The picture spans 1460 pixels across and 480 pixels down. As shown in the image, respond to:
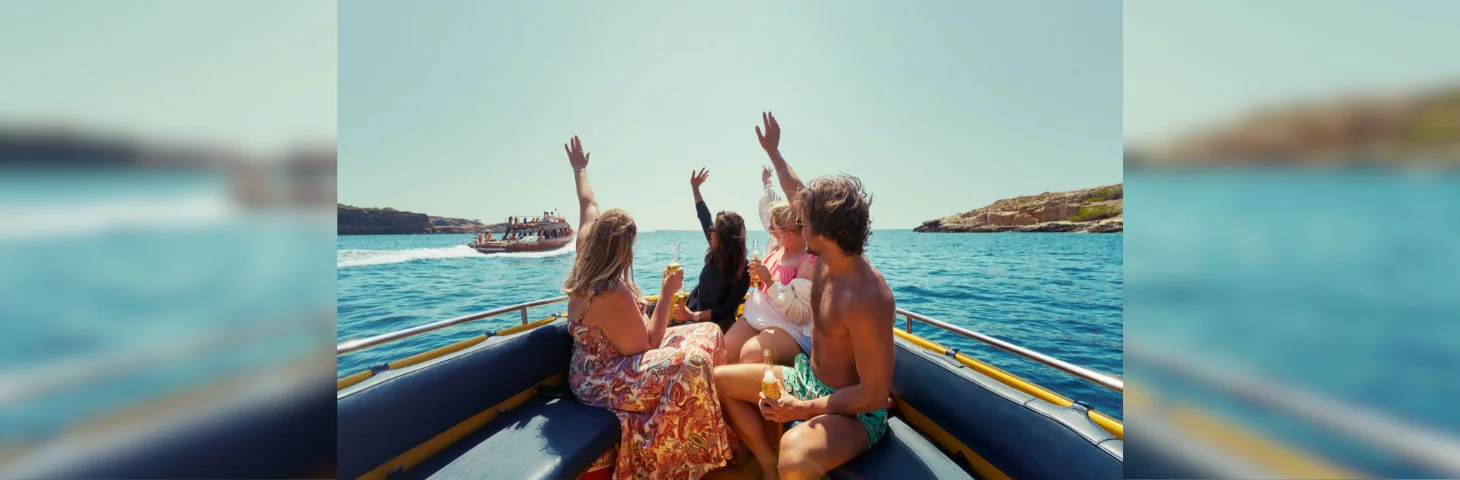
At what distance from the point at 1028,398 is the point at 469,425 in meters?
2.72

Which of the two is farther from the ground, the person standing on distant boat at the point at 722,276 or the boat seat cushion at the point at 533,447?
the person standing on distant boat at the point at 722,276

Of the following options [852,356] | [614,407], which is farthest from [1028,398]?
[614,407]

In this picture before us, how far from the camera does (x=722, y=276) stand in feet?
12.6

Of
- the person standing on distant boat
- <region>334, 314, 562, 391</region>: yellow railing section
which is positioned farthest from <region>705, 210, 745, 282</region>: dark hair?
<region>334, 314, 562, 391</region>: yellow railing section

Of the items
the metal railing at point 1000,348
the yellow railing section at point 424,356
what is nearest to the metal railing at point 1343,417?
the metal railing at point 1000,348

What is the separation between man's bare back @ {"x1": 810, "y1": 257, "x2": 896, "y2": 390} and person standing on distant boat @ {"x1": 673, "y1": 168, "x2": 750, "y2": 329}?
128cm

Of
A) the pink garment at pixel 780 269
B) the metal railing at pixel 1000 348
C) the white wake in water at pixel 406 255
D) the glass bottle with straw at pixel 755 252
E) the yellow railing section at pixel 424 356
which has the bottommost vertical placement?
the white wake in water at pixel 406 255

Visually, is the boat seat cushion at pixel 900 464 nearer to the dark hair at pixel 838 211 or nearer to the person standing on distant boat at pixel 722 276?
the dark hair at pixel 838 211

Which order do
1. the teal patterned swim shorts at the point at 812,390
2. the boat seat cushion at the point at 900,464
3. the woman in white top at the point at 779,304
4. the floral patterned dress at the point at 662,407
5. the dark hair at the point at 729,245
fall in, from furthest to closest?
the dark hair at the point at 729,245
the woman in white top at the point at 779,304
the floral patterned dress at the point at 662,407
the teal patterned swim shorts at the point at 812,390
the boat seat cushion at the point at 900,464

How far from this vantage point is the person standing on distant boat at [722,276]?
12.3 ft

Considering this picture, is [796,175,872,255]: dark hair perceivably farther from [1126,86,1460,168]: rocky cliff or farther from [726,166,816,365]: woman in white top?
[1126,86,1460,168]: rocky cliff

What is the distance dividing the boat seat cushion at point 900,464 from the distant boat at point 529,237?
120 feet

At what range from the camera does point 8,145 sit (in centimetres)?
30

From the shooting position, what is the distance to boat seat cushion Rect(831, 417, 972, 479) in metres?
2.14
